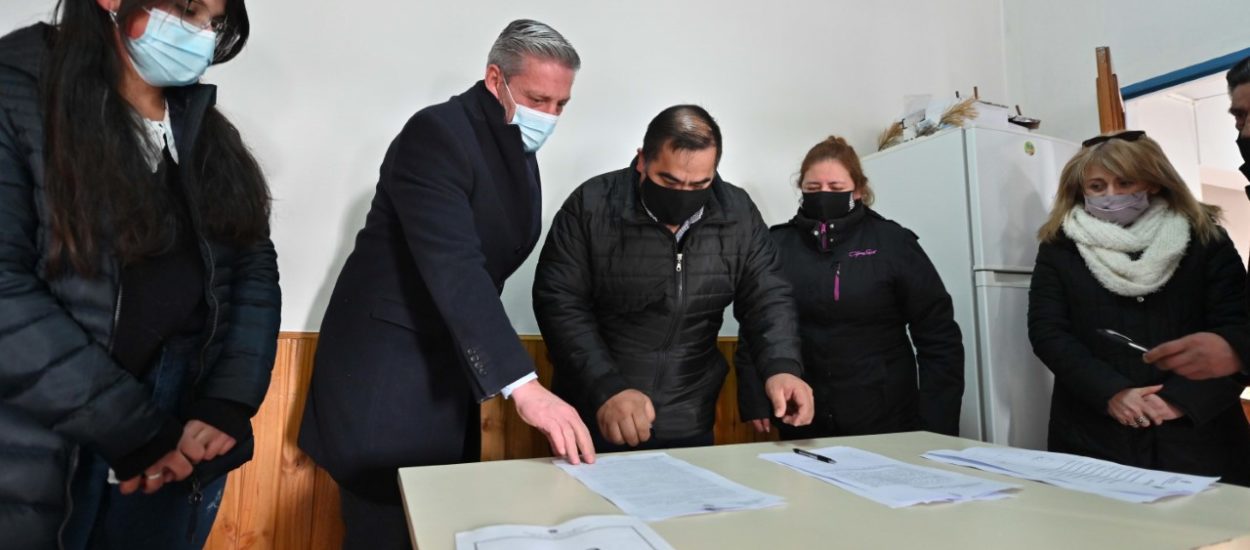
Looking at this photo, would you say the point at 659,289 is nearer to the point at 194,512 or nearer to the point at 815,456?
the point at 815,456

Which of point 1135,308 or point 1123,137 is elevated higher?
point 1123,137

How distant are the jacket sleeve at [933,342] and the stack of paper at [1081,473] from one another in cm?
63

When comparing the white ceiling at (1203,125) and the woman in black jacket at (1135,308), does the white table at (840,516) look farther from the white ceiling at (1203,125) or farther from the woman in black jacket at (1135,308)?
the white ceiling at (1203,125)

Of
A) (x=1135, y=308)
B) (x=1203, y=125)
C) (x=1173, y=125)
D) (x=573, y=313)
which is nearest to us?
(x=573, y=313)

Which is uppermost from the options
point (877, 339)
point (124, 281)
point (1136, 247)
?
point (1136, 247)

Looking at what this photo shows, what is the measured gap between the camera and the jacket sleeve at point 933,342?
1.74 meters

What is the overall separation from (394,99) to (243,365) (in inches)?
Result: 42.9

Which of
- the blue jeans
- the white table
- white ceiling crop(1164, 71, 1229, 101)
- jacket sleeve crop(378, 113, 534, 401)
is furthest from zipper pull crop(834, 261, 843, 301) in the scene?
white ceiling crop(1164, 71, 1229, 101)

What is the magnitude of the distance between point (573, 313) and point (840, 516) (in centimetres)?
77

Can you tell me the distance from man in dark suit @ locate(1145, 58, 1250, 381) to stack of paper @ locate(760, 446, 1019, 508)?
842 millimetres

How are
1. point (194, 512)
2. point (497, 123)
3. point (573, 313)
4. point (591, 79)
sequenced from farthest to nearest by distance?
1. point (591, 79)
2. point (573, 313)
3. point (497, 123)
4. point (194, 512)

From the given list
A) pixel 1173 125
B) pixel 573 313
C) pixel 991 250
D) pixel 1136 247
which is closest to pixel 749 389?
pixel 573 313

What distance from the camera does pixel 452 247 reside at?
97 centimetres

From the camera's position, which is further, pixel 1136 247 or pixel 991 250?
pixel 991 250
